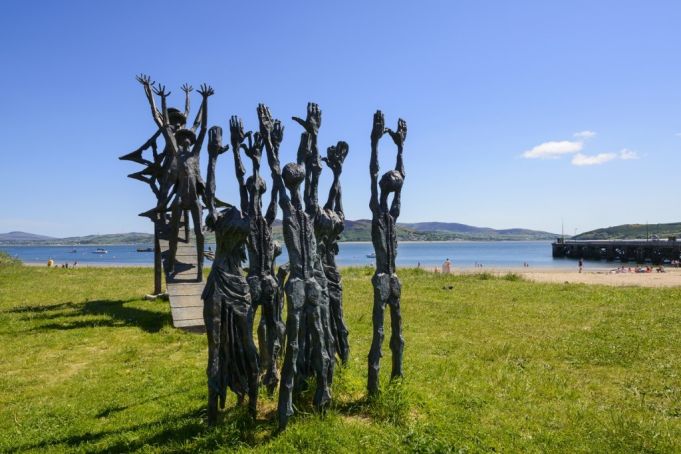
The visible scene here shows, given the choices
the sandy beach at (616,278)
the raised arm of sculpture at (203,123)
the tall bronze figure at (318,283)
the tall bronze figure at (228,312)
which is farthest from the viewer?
the sandy beach at (616,278)

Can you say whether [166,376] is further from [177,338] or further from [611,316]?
[611,316]

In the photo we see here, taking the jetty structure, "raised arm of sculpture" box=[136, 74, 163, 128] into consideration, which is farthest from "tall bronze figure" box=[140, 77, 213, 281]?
the jetty structure

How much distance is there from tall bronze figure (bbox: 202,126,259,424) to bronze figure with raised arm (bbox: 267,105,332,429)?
561 mm

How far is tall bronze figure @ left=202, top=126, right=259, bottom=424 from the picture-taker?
612 cm

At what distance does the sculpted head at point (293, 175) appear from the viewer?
6055mm

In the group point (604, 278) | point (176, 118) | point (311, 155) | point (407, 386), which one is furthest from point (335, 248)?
point (604, 278)

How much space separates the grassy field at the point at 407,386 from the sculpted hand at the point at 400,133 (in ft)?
11.7

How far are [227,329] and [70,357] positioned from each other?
246 inches

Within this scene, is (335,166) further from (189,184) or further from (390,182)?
(189,184)

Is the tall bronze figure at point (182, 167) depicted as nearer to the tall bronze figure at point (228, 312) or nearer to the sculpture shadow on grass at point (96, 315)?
the sculpture shadow on grass at point (96, 315)

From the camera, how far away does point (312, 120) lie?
6457 millimetres

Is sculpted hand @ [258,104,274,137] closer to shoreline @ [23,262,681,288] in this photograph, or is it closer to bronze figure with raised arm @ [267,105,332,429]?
bronze figure with raised arm @ [267,105,332,429]

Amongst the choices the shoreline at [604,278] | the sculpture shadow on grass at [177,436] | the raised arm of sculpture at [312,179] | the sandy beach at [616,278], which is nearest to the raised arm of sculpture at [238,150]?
the raised arm of sculpture at [312,179]

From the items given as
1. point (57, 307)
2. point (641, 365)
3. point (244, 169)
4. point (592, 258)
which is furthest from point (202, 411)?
point (592, 258)
